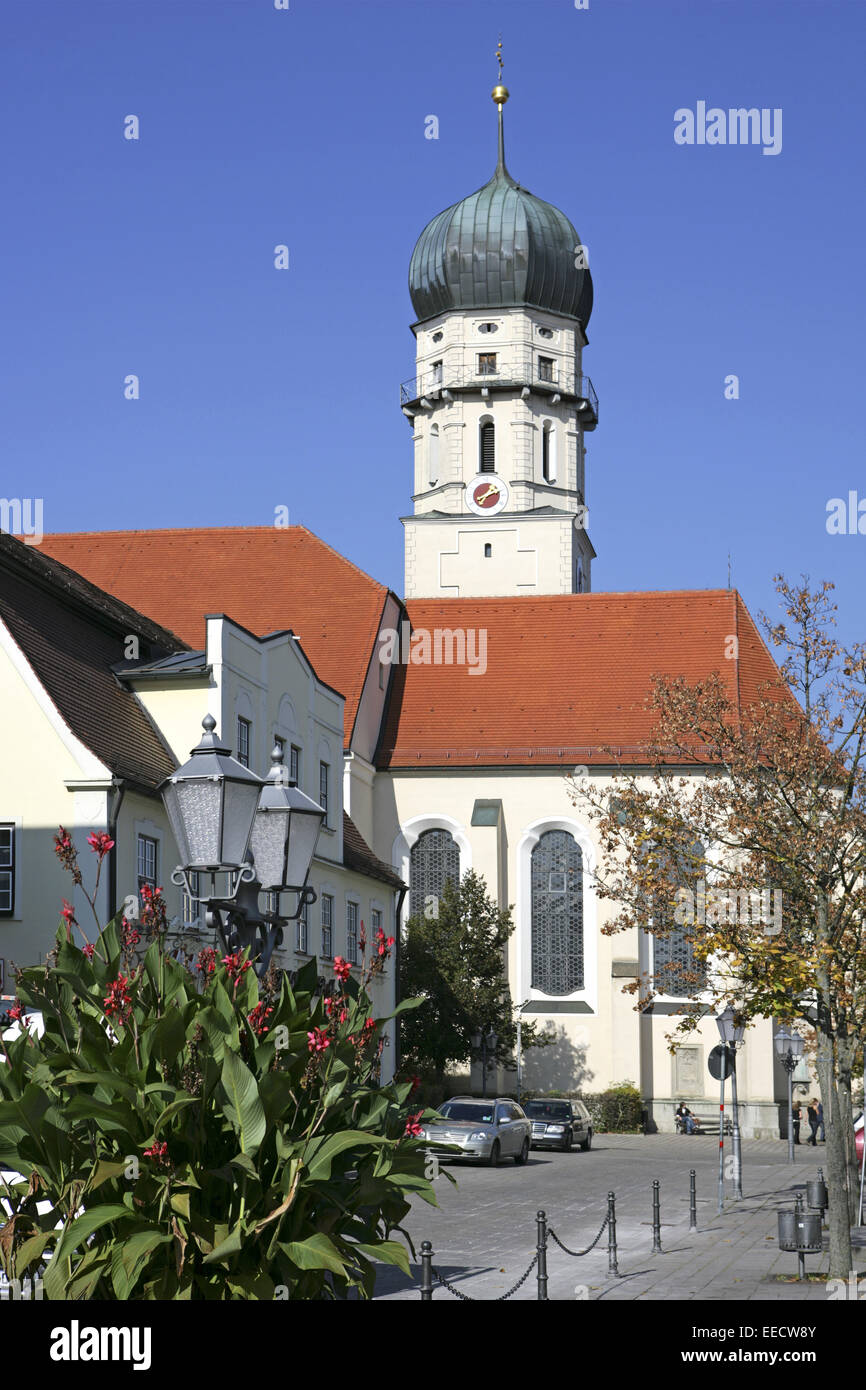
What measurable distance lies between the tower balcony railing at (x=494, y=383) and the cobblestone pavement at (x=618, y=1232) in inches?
1296

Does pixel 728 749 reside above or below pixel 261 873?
above

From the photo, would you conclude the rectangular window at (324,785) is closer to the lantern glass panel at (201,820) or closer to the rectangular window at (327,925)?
the rectangular window at (327,925)

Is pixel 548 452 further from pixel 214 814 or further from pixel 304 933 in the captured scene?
pixel 214 814

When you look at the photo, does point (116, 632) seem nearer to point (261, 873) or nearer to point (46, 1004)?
point (261, 873)

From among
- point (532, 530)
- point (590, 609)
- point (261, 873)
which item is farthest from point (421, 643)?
point (261, 873)

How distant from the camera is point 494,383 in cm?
6234

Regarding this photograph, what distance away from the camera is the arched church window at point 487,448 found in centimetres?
6291

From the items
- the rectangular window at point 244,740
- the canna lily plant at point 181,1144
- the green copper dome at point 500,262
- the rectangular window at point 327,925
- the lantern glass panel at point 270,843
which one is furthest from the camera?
the green copper dome at point 500,262

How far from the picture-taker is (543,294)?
2522 inches

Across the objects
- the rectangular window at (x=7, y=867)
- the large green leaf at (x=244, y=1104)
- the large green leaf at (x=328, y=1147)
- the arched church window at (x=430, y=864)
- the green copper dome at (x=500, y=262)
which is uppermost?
the green copper dome at (x=500, y=262)

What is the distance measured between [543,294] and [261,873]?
184 feet

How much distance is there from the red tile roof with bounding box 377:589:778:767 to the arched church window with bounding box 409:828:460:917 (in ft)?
7.33

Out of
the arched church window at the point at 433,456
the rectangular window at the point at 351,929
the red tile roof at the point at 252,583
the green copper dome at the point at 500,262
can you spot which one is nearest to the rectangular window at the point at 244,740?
the rectangular window at the point at 351,929

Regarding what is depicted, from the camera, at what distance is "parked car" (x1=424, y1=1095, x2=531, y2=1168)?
3209cm
